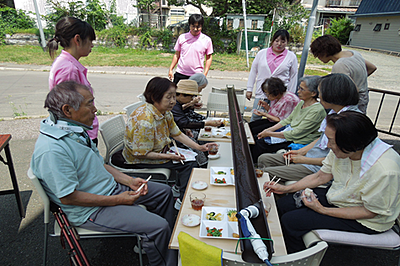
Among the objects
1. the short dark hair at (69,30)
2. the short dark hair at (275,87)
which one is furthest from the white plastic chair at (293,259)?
the short dark hair at (275,87)

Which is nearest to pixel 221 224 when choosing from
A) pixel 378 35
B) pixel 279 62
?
pixel 279 62

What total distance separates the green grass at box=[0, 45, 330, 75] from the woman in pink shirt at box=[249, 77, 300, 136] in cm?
878

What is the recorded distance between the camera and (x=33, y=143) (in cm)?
476

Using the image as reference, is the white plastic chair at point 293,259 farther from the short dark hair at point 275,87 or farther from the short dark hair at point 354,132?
the short dark hair at point 275,87

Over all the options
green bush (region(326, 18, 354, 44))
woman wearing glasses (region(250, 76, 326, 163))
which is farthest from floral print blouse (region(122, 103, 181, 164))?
green bush (region(326, 18, 354, 44))

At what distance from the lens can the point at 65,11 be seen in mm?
18266

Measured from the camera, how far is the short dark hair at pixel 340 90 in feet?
8.19

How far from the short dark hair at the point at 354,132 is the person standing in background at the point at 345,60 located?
1688 millimetres

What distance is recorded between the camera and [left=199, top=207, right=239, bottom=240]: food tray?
67.7 inches

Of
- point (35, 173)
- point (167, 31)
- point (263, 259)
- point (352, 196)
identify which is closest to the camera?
point (263, 259)

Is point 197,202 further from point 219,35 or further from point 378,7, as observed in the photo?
point 378,7

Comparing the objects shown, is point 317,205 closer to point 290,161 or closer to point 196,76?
point 290,161


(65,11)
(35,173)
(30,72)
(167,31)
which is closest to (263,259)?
(35,173)

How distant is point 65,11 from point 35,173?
20744mm
